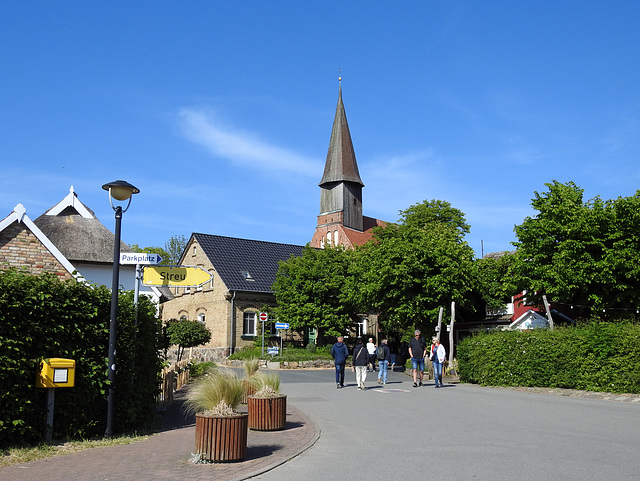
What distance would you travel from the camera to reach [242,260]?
1884 inches

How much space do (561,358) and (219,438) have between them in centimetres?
1591

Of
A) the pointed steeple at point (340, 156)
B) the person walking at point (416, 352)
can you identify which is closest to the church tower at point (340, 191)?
the pointed steeple at point (340, 156)

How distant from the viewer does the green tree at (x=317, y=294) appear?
1574 inches

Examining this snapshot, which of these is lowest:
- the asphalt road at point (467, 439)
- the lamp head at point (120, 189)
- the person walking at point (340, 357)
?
the asphalt road at point (467, 439)

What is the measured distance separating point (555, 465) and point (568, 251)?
23.1 m

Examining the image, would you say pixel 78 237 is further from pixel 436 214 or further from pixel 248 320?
pixel 436 214

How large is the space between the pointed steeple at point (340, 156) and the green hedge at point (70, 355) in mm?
66259

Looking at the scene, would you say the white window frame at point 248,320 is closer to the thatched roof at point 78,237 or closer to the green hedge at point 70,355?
the thatched roof at point 78,237

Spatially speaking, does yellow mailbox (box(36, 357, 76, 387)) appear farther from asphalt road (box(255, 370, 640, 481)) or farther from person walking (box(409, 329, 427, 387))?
person walking (box(409, 329, 427, 387))

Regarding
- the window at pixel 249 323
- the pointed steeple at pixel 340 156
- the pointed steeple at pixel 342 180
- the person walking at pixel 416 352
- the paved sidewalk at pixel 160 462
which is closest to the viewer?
the paved sidewalk at pixel 160 462

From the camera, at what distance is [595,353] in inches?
792

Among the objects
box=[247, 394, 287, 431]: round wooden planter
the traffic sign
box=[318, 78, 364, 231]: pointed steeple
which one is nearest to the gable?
the traffic sign

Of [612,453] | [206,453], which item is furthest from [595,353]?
[206,453]

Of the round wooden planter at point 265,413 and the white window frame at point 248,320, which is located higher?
the white window frame at point 248,320
